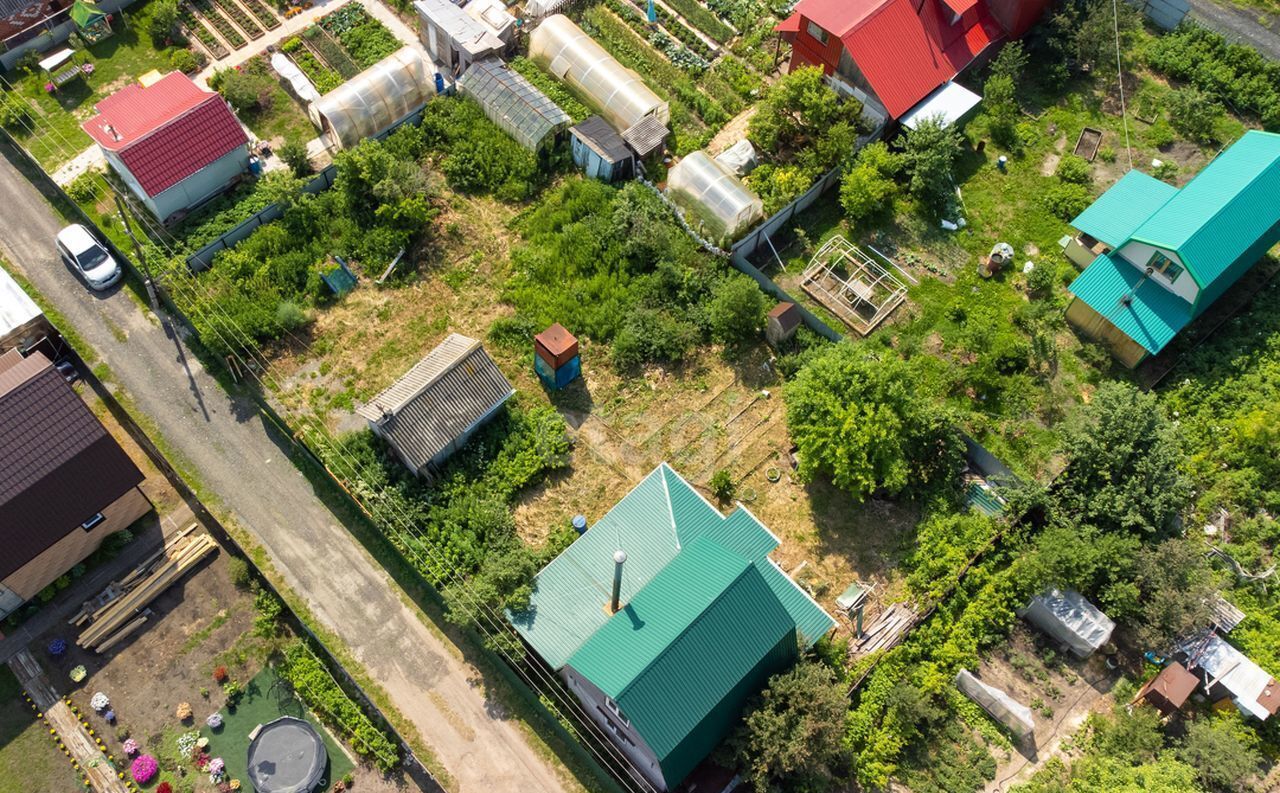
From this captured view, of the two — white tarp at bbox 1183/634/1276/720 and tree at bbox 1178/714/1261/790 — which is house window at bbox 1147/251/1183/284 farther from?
tree at bbox 1178/714/1261/790

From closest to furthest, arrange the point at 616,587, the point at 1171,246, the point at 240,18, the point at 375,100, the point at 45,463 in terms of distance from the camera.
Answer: the point at 616,587 < the point at 45,463 < the point at 1171,246 < the point at 375,100 < the point at 240,18

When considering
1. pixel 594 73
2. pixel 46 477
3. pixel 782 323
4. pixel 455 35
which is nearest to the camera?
pixel 46 477

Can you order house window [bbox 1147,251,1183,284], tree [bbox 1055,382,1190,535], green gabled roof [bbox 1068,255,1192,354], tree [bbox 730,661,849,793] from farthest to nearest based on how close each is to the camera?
green gabled roof [bbox 1068,255,1192,354] → house window [bbox 1147,251,1183,284] → tree [bbox 1055,382,1190,535] → tree [bbox 730,661,849,793]

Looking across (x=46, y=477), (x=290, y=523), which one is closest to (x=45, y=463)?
(x=46, y=477)

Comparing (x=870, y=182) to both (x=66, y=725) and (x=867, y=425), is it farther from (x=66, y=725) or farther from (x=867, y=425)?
(x=66, y=725)

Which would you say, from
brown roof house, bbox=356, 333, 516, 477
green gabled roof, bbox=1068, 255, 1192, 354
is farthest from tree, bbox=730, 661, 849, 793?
green gabled roof, bbox=1068, 255, 1192, 354
